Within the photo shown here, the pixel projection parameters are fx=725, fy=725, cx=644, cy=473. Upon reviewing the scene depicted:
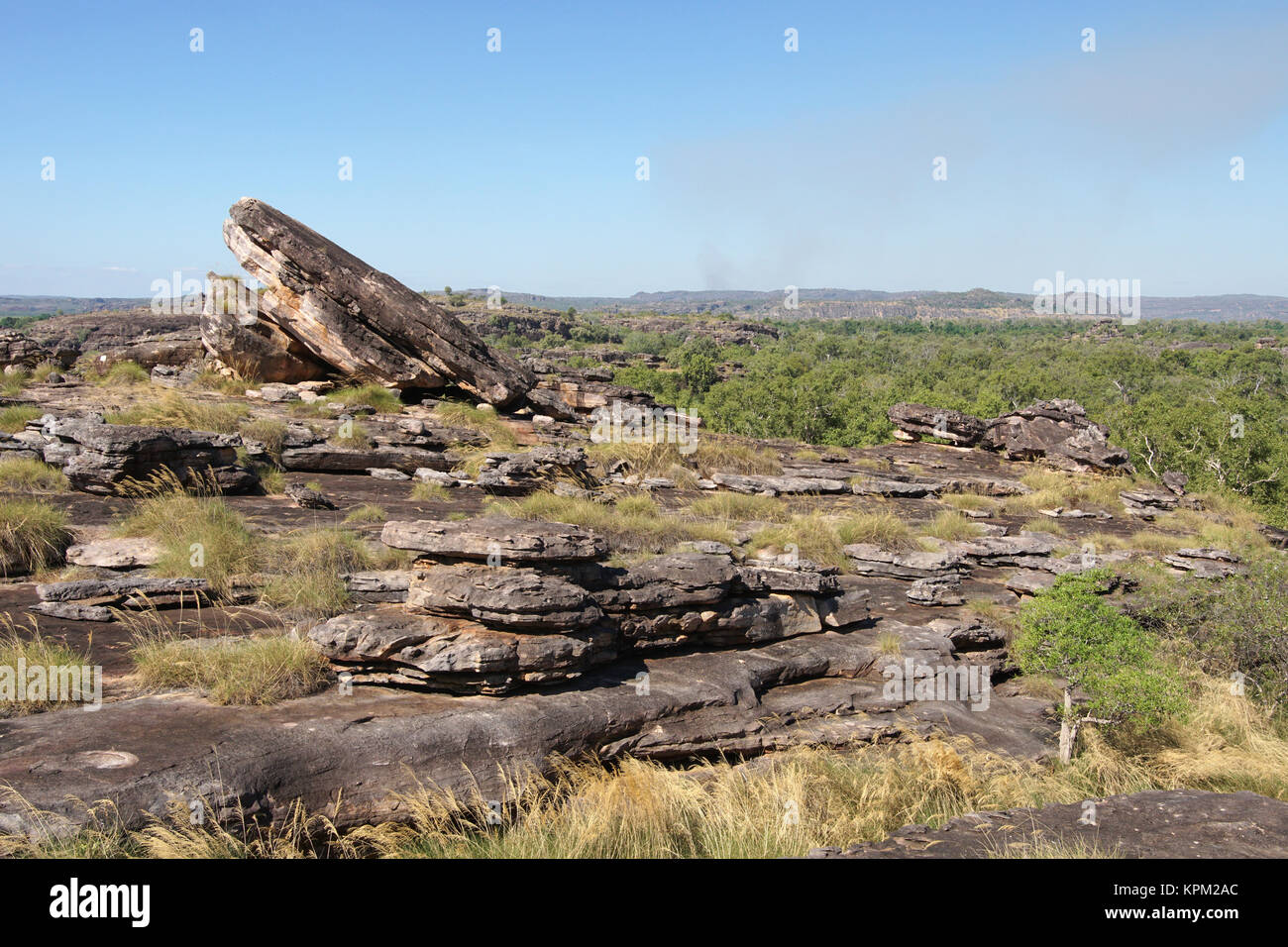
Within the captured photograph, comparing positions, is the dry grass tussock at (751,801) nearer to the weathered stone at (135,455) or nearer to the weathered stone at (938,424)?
the weathered stone at (135,455)

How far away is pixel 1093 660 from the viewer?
7.15 metres

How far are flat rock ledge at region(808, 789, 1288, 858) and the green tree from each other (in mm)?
1607

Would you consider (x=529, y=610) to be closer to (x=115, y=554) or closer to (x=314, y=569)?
(x=314, y=569)

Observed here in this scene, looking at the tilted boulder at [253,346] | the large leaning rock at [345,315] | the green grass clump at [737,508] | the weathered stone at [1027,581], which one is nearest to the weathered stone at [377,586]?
the green grass clump at [737,508]

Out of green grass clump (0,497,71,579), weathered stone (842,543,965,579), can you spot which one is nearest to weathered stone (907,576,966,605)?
weathered stone (842,543,965,579)

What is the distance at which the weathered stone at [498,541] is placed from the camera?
21.3 ft

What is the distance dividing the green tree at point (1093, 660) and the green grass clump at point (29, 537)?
10096mm

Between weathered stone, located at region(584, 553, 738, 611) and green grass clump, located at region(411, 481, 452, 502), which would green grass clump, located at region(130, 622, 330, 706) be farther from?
green grass clump, located at region(411, 481, 452, 502)

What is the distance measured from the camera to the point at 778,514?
495 inches

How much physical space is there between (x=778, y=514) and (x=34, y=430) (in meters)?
12.2

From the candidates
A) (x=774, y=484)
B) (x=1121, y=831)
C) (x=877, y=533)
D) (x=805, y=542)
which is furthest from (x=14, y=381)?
(x=1121, y=831)

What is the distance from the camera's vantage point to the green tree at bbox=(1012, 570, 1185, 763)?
6.93 meters

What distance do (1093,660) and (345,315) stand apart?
602 inches
